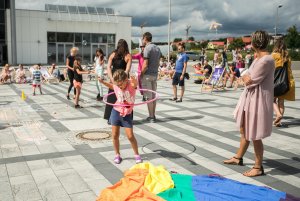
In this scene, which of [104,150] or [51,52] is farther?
[51,52]

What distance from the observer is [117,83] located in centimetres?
530

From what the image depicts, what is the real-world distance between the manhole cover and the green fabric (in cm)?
335

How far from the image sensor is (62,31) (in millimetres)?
43750

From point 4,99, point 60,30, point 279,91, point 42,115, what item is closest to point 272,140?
point 279,91

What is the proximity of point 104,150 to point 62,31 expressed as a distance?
39.9m

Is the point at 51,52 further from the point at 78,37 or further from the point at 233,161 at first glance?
the point at 233,161

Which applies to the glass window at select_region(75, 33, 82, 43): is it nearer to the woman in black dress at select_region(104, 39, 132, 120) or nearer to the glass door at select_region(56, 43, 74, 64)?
the glass door at select_region(56, 43, 74, 64)

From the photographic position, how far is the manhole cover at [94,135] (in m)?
7.14

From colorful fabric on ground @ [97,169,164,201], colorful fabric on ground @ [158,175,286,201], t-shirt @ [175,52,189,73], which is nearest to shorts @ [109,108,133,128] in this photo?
colorful fabric on ground @ [97,169,164,201]

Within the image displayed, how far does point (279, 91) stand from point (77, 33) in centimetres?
3964

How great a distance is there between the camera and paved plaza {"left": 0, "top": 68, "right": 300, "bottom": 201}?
187 inches

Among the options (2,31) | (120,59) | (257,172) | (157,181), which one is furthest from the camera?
(2,31)

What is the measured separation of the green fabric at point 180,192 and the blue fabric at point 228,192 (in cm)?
6

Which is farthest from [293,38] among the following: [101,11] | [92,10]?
[92,10]
